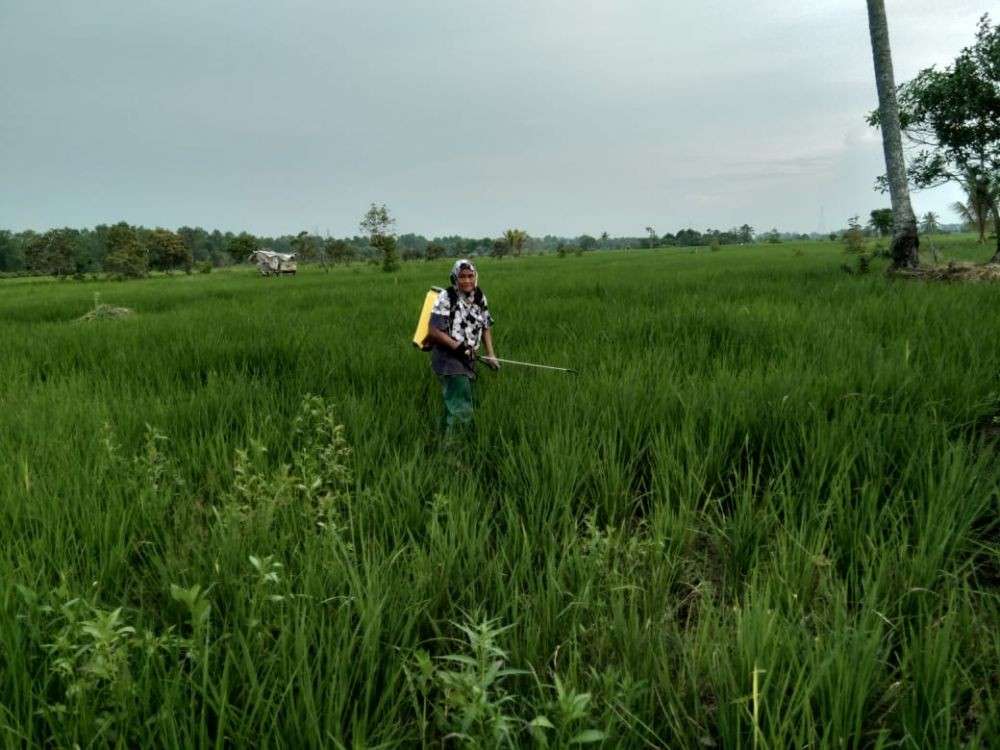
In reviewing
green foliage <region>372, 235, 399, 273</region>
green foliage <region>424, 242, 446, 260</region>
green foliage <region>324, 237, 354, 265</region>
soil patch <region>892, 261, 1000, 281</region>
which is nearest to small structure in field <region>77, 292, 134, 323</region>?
soil patch <region>892, 261, 1000, 281</region>

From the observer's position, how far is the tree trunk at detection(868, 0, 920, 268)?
355 inches

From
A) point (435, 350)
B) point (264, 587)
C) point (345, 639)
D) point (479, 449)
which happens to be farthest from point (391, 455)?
point (345, 639)

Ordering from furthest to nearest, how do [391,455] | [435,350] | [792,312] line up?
[792,312] < [435,350] < [391,455]

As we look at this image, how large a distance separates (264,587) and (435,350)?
199 centimetres

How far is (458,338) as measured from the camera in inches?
126

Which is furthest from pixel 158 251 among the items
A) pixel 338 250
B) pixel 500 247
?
pixel 500 247

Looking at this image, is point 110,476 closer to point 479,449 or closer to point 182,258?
point 479,449

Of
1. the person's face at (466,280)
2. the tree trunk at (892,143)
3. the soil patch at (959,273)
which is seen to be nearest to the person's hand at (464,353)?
the person's face at (466,280)

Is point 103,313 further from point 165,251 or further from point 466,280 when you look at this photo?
point 165,251

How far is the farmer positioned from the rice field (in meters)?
0.17

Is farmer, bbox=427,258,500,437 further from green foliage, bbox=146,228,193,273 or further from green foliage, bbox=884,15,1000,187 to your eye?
green foliage, bbox=146,228,193,273

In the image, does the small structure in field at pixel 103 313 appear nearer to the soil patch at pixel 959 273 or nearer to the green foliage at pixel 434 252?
the soil patch at pixel 959 273

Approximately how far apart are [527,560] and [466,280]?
2.01m

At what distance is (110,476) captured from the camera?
7.57 feet
